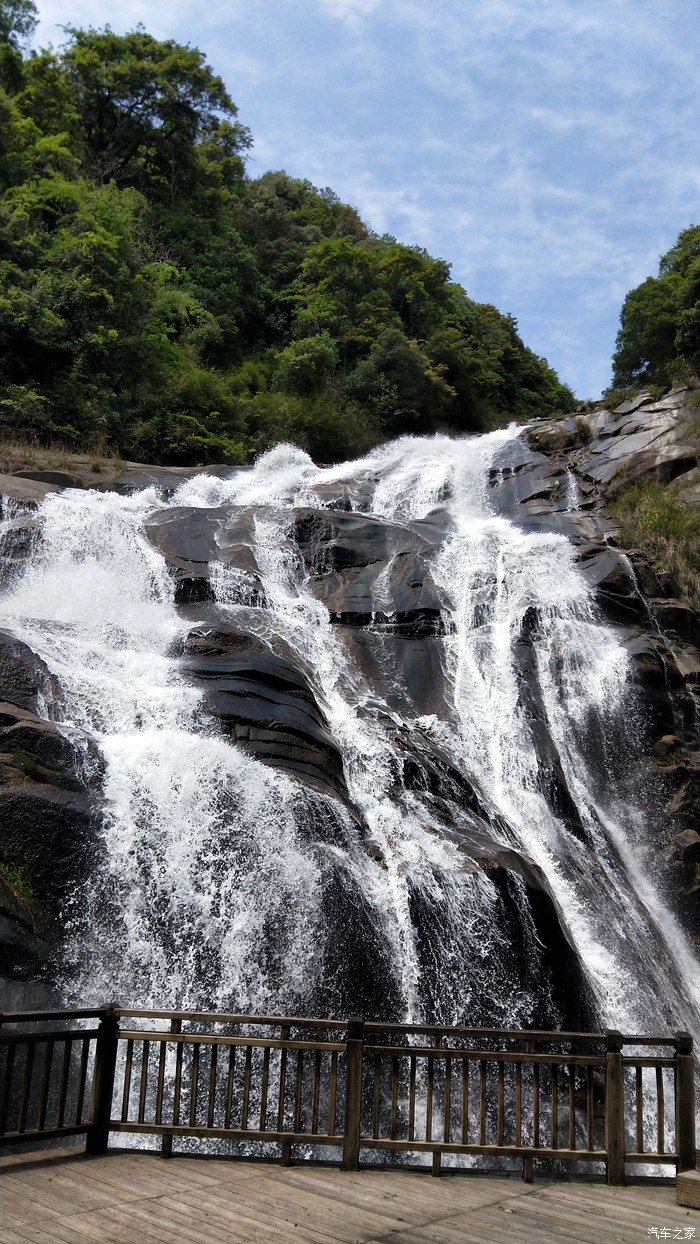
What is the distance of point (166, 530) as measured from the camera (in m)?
19.2

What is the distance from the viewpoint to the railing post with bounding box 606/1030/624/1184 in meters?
6.77

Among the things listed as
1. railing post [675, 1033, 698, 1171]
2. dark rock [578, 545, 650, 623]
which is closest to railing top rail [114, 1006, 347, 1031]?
railing post [675, 1033, 698, 1171]

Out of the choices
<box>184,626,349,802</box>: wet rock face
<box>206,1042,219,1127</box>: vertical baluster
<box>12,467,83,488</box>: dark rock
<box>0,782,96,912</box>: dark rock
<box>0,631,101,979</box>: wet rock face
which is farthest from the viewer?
<box>12,467,83,488</box>: dark rock

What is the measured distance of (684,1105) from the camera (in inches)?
268

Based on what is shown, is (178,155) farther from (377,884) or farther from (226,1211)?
(226,1211)

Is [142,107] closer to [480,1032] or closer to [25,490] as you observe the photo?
[25,490]

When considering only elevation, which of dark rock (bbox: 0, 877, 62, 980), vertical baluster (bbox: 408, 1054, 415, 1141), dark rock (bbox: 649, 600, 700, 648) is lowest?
vertical baluster (bbox: 408, 1054, 415, 1141)

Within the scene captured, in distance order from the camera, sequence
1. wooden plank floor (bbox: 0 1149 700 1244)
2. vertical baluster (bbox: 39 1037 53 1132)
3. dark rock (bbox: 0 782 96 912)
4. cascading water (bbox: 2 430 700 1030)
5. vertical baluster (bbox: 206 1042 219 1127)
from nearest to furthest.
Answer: wooden plank floor (bbox: 0 1149 700 1244), vertical baluster (bbox: 39 1037 53 1132), vertical baluster (bbox: 206 1042 219 1127), dark rock (bbox: 0 782 96 912), cascading water (bbox: 2 430 700 1030)

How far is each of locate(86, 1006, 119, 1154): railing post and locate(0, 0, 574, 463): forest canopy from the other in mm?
21302

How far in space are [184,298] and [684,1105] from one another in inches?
1334

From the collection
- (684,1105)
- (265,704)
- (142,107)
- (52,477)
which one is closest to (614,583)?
(265,704)

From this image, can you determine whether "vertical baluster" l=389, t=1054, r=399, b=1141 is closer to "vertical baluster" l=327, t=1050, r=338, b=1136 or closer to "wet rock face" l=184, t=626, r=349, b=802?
"vertical baluster" l=327, t=1050, r=338, b=1136

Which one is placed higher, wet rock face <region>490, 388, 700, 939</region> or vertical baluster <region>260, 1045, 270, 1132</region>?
wet rock face <region>490, 388, 700, 939</region>

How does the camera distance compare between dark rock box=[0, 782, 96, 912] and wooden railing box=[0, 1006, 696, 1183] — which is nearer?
wooden railing box=[0, 1006, 696, 1183]
